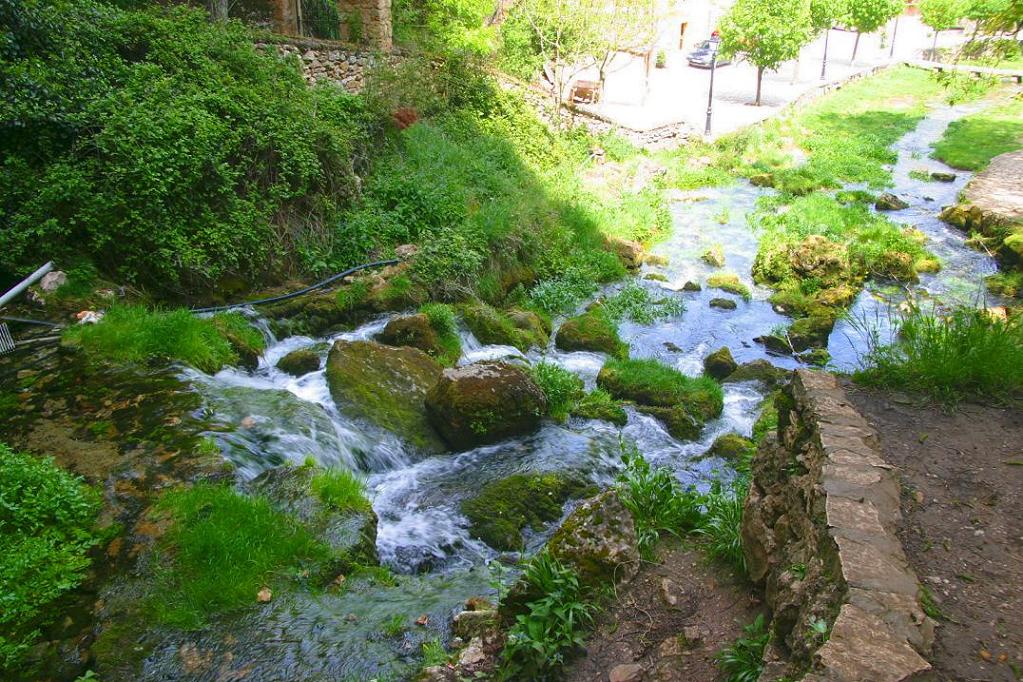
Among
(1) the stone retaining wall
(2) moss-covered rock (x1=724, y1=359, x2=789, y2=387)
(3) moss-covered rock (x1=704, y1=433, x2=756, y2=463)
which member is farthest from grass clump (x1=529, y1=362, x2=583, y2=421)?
(1) the stone retaining wall

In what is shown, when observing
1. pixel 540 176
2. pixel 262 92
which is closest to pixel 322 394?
pixel 262 92

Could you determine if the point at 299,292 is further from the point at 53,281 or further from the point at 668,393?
the point at 668,393

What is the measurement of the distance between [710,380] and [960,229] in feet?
34.5

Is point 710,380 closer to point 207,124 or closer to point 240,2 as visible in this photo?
point 207,124

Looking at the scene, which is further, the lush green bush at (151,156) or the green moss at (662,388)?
the green moss at (662,388)

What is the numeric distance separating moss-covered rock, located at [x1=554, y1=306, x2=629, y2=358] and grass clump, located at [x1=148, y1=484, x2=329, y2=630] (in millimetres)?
6471

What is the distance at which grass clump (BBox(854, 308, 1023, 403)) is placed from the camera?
5367 mm

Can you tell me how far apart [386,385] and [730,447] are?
4.01 m

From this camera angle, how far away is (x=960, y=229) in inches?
663

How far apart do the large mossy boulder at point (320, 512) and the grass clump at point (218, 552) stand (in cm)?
13

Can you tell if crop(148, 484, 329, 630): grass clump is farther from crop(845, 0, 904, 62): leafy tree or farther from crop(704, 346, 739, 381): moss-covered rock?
crop(845, 0, 904, 62): leafy tree

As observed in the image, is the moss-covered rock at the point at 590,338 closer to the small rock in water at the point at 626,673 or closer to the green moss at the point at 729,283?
the green moss at the point at 729,283

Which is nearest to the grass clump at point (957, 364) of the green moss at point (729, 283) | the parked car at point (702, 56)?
the green moss at point (729, 283)

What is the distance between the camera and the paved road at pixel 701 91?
24.6 metres
